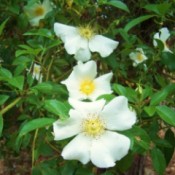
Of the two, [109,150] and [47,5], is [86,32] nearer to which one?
[47,5]

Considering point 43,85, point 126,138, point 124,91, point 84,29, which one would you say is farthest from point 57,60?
point 126,138


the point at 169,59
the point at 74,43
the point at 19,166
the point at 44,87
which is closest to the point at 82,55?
the point at 74,43

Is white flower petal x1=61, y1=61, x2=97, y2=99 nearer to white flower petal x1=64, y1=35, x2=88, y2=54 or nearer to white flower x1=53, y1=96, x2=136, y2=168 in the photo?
white flower petal x1=64, y1=35, x2=88, y2=54

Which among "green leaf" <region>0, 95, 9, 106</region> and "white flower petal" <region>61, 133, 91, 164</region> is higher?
"white flower petal" <region>61, 133, 91, 164</region>

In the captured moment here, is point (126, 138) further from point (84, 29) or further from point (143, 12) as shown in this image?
point (143, 12)

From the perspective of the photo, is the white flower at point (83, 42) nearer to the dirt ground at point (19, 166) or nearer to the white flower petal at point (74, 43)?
the white flower petal at point (74, 43)

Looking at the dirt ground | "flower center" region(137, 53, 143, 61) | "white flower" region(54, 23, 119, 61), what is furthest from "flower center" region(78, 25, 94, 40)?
the dirt ground
